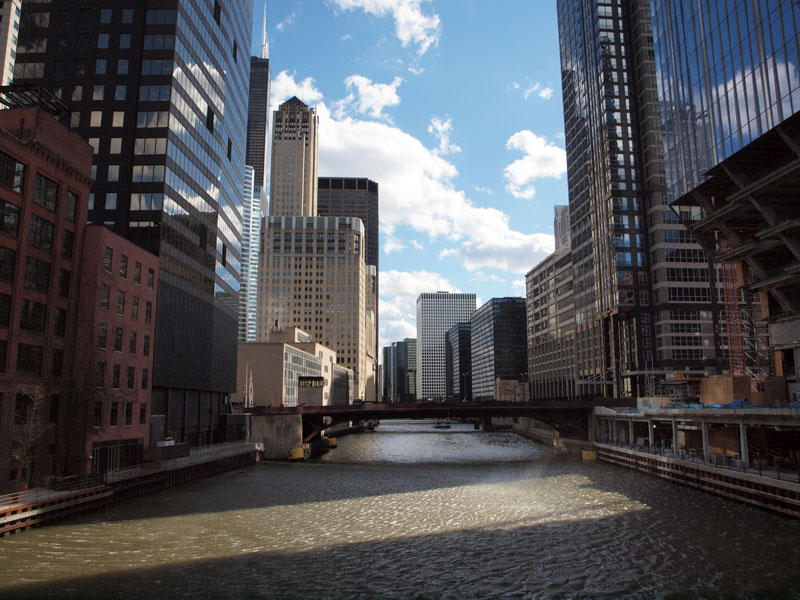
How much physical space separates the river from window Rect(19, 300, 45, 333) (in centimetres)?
1635

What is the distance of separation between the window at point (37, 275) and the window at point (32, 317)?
1.31 m

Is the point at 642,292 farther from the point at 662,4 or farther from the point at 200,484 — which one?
the point at 200,484

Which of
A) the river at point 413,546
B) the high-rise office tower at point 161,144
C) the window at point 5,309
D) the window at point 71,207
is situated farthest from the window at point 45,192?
the river at point 413,546

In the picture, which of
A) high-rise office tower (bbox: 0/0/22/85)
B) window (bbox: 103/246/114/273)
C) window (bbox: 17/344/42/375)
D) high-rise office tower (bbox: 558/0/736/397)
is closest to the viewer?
window (bbox: 17/344/42/375)

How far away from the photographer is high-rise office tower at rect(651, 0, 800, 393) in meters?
58.6

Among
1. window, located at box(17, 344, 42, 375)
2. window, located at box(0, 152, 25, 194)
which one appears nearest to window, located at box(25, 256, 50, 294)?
window, located at box(17, 344, 42, 375)

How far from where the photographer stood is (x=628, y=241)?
14062 centimetres

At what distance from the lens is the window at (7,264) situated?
156 feet

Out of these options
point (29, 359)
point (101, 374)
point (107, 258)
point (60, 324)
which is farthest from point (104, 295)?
point (29, 359)

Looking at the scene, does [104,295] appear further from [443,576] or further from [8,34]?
[8,34]

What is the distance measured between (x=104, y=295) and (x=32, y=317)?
29.1 feet

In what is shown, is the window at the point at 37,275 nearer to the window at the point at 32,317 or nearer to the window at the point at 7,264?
the window at the point at 32,317

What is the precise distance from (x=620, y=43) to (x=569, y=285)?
6750 centimetres

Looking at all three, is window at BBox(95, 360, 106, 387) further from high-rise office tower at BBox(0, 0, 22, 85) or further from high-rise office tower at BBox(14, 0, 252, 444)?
high-rise office tower at BBox(0, 0, 22, 85)
